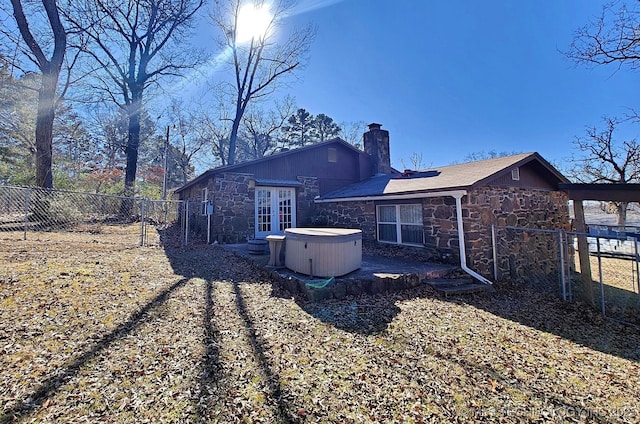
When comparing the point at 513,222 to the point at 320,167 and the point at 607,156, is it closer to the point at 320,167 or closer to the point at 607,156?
the point at 320,167

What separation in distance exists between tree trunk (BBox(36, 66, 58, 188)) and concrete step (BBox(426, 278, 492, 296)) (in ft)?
46.6

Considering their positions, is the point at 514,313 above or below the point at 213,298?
below

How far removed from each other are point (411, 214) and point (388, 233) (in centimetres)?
102

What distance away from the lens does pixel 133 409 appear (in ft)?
6.94

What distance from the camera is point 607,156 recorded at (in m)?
15.9

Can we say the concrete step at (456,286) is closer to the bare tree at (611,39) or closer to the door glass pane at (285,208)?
the door glass pane at (285,208)

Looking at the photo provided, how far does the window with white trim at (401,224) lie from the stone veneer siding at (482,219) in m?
0.21

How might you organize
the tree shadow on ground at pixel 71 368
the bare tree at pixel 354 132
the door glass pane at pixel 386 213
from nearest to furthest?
the tree shadow on ground at pixel 71 368 → the door glass pane at pixel 386 213 → the bare tree at pixel 354 132

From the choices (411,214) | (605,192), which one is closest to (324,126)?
(411,214)

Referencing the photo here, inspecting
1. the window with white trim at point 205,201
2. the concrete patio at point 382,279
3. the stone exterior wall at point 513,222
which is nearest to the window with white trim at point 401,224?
the concrete patio at point 382,279

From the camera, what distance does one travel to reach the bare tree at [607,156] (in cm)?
1511

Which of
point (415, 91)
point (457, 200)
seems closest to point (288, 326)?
point (457, 200)

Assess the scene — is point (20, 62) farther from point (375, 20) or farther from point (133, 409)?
point (133, 409)

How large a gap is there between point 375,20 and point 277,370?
12592 mm
